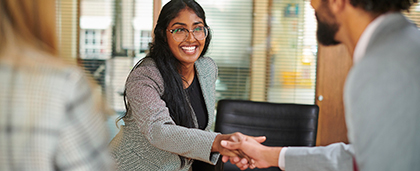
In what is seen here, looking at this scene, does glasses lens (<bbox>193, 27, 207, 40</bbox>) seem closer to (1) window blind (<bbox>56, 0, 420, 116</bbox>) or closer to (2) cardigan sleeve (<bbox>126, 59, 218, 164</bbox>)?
(2) cardigan sleeve (<bbox>126, 59, 218, 164</bbox>)

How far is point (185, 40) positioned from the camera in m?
2.09

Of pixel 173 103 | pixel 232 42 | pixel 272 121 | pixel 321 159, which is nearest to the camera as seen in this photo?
pixel 321 159

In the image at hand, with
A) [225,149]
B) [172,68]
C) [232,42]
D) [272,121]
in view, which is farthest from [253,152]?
[232,42]

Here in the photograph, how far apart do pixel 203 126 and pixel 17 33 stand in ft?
4.96

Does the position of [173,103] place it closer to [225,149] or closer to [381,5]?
[225,149]

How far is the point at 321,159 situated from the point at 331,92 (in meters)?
2.10

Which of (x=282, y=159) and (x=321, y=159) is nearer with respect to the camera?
(x=321, y=159)

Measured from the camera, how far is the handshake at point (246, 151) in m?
1.69

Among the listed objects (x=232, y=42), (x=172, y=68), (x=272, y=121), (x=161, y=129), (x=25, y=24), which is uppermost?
(x=25, y=24)

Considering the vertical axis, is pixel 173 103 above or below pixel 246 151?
above

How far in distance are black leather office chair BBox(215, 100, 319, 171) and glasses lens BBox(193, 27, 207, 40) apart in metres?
0.56

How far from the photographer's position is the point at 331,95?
3.43 m

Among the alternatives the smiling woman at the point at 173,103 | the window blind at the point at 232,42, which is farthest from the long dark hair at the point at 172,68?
the window blind at the point at 232,42

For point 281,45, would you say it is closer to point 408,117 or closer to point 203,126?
point 203,126
